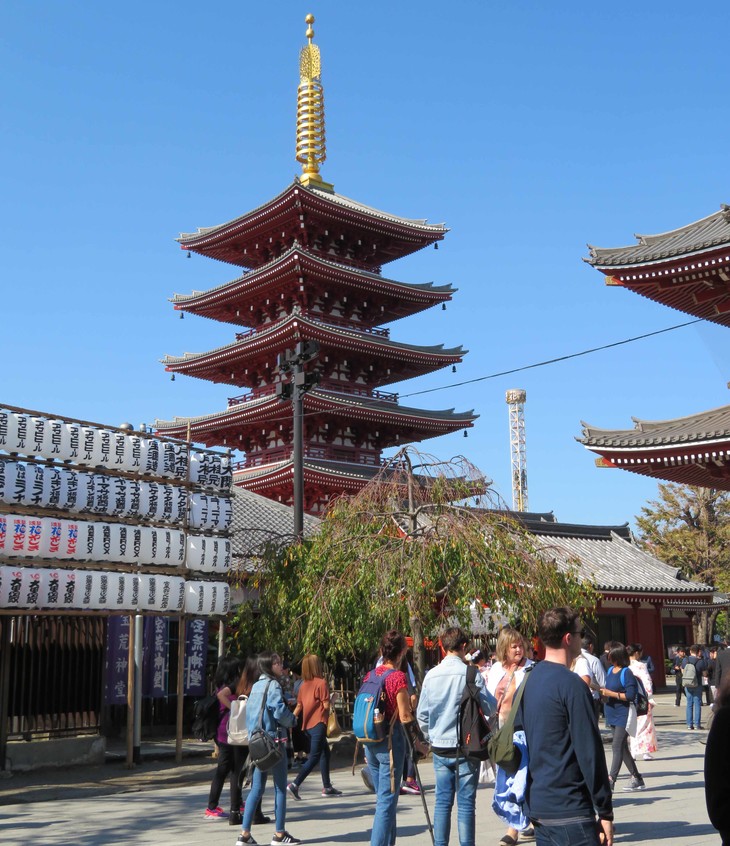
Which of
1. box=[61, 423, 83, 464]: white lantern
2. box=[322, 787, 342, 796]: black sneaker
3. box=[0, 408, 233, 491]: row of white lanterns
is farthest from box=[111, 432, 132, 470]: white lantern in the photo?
box=[322, 787, 342, 796]: black sneaker

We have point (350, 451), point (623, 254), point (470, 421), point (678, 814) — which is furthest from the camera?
point (470, 421)

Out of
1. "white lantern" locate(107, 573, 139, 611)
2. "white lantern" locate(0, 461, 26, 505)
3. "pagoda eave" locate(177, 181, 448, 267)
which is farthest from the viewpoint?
"pagoda eave" locate(177, 181, 448, 267)

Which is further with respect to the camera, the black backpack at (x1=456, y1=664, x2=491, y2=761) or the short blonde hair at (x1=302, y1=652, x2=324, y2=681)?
the short blonde hair at (x1=302, y1=652, x2=324, y2=681)

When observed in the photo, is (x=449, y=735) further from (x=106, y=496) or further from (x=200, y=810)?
(x=106, y=496)

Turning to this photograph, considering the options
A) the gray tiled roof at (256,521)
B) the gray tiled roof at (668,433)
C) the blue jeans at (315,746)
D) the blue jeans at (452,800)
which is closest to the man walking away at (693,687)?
the gray tiled roof at (668,433)

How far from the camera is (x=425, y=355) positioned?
3416cm

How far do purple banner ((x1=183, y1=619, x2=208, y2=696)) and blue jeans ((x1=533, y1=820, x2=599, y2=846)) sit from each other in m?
12.2

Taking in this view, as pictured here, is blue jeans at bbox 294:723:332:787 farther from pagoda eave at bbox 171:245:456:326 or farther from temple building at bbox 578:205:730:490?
pagoda eave at bbox 171:245:456:326

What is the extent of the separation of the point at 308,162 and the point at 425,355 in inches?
356

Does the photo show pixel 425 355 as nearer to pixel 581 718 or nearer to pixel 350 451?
pixel 350 451

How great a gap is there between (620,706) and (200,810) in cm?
464

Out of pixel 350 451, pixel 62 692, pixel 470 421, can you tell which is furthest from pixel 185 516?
pixel 470 421

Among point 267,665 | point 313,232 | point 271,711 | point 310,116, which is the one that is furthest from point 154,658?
point 310,116

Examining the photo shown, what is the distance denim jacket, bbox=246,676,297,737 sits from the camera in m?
8.20
